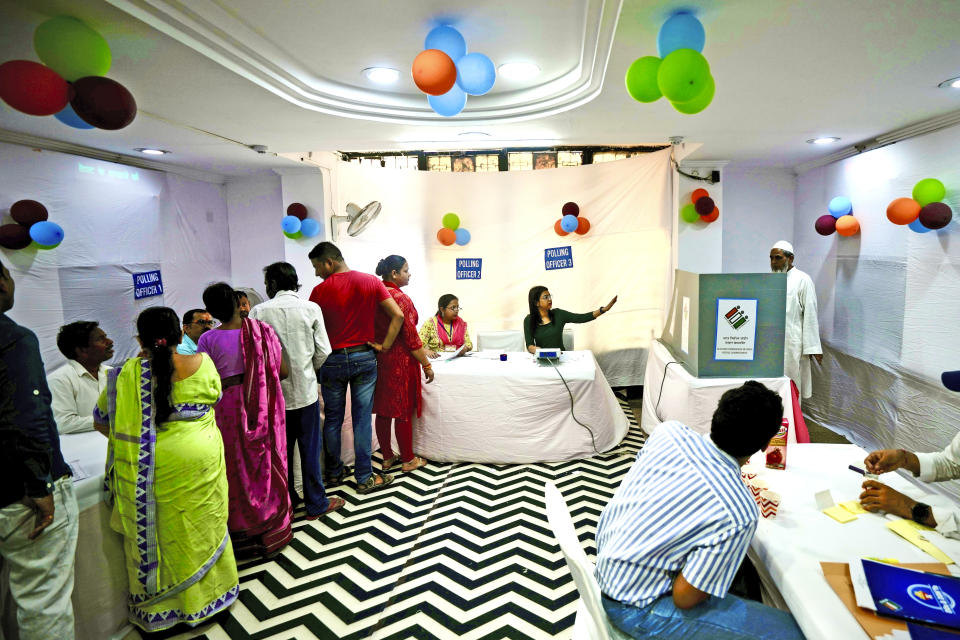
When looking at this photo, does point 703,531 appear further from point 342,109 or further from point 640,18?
point 342,109

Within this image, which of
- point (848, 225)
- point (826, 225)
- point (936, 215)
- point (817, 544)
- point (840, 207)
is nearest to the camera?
point (817, 544)

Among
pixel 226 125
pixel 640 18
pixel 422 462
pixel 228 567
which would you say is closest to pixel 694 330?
pixel 640 18

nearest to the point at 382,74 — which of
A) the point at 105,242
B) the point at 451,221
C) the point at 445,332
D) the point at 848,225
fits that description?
the point at 445,332

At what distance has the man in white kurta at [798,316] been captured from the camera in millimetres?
3908

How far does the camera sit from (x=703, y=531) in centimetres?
119

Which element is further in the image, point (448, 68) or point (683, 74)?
point (448, 68)

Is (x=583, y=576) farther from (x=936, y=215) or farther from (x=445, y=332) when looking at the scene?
(x=936, y=215)

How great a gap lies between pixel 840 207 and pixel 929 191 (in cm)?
103

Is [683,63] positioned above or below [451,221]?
above

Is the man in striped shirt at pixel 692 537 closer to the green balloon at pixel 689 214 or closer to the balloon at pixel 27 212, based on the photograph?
the balloon at pixel 27 212

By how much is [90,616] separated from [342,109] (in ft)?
9.17

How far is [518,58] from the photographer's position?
2.60 meters

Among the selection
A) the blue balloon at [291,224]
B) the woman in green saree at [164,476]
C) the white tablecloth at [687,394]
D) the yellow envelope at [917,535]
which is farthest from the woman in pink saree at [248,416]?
the blue balloon at [291,224]

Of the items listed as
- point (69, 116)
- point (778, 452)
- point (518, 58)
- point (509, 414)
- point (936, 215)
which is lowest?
point (509, 414)
